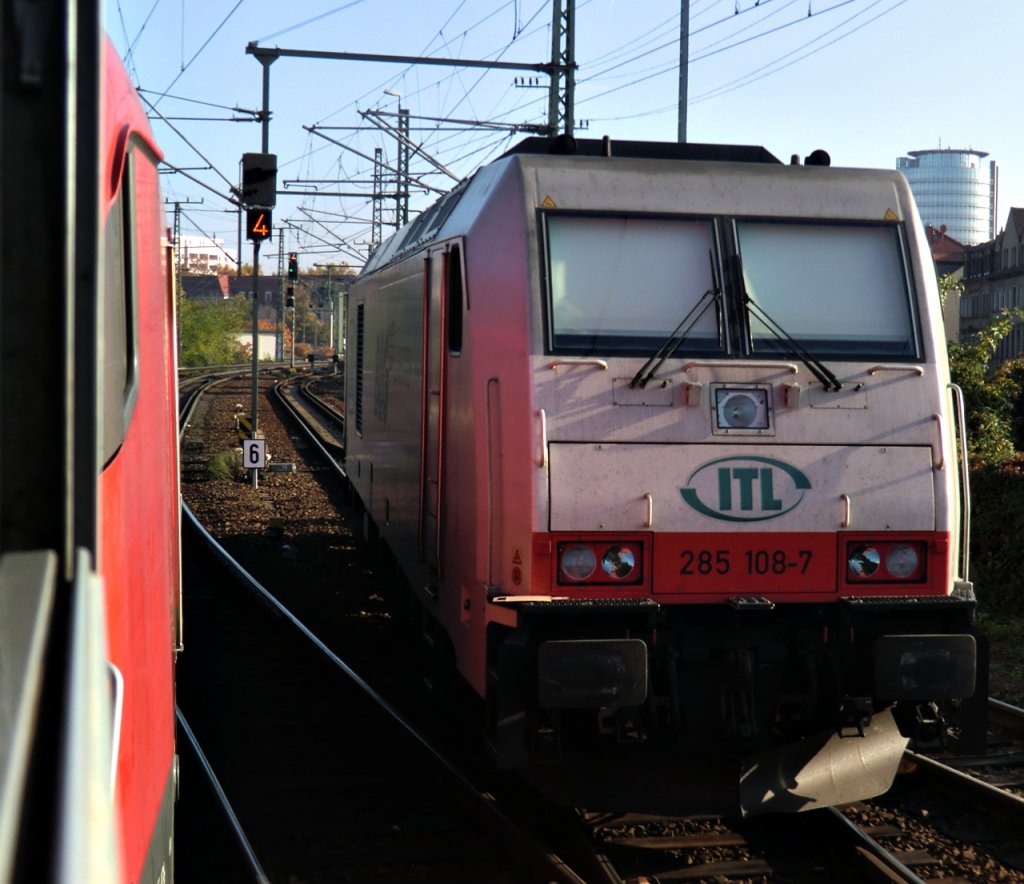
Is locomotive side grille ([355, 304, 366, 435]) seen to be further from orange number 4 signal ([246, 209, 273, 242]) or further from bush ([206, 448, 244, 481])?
bush ([206, 448, 244, 481])

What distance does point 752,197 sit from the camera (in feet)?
20.4

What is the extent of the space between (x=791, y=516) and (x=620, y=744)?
128 cm

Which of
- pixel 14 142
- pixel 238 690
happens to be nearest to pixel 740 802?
pixel 238 690

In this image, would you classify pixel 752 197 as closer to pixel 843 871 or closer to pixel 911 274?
pixel 911 274

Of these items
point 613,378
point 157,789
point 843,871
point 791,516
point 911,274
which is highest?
point 911,274

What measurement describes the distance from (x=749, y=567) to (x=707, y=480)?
44cm

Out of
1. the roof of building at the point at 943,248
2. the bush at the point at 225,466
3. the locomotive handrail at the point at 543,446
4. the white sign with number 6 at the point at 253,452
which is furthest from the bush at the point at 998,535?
the roof of building at the point at 943,248

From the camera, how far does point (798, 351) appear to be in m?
6.02

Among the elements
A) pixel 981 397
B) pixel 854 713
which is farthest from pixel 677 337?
pixel 981 397

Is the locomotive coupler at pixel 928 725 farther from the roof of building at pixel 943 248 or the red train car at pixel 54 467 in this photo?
the roof of building at pixel 943 248

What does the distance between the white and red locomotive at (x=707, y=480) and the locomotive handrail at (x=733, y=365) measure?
0.01m

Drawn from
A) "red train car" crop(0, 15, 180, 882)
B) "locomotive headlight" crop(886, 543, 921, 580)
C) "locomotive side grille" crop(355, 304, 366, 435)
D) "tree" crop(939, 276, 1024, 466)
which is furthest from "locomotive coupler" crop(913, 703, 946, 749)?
"tree" crop(939, 276, 1024, 466)

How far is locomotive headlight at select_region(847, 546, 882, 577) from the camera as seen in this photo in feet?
19.4

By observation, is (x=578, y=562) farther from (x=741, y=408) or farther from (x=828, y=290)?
(x=828, y=290)
